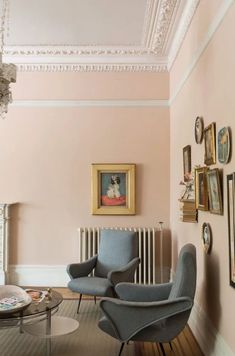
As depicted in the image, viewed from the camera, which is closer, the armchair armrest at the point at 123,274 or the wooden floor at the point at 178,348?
the wooden floor at the point at 178,348

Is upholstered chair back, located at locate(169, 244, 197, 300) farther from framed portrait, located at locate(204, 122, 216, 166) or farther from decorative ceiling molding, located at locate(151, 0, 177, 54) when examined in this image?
decorative ceiling molding, located at locate(151, 0, 177, 54)

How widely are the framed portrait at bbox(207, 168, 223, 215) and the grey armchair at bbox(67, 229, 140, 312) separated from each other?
158cm

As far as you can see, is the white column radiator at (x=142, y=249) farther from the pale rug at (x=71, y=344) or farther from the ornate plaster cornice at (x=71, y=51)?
the ornate plaster cornice at (x=71, y=51)

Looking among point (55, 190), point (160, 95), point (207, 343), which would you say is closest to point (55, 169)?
point (55, 190)

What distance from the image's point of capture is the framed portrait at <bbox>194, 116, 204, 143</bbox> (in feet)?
11.2

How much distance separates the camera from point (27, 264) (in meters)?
5.38

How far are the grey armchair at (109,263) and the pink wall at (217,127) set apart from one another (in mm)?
722

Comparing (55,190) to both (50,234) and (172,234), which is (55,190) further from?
(172,234)

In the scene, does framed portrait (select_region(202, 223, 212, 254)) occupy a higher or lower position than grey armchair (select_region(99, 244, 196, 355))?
higher

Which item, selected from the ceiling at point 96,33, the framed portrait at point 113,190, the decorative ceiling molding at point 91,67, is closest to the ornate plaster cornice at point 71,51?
the ceiling at point 96,33

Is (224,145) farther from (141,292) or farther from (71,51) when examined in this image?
(71,51)

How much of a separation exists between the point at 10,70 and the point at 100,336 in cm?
273

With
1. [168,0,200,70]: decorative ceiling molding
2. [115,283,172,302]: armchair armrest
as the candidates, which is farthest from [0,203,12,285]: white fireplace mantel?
[168,0,200,70]: decorative ceiling molding

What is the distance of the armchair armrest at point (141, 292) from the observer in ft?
10.6
